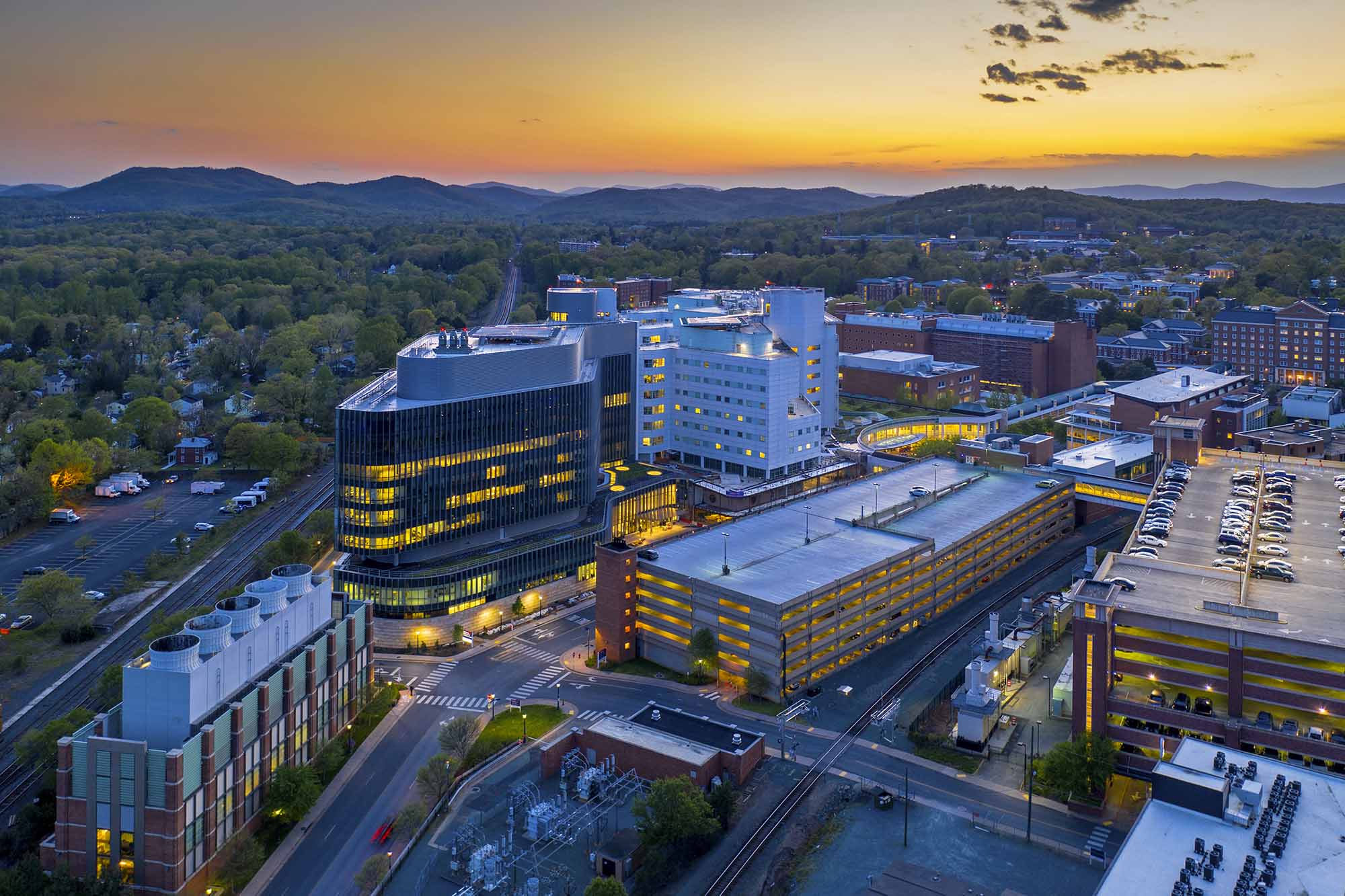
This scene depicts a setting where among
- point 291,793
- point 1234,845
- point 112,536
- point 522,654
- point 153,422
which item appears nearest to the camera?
point 1234,845

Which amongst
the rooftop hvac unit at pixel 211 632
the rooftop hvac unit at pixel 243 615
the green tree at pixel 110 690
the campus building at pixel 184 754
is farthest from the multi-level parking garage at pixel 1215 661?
the green tree at pixel 110 690

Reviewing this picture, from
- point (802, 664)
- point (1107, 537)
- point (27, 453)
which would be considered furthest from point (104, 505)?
point (1107, 537)

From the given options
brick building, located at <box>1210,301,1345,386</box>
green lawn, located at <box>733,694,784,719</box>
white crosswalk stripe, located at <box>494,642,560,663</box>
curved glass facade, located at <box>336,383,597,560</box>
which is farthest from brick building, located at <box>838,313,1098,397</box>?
green lawn, located at <box>733,694,784,719</box>

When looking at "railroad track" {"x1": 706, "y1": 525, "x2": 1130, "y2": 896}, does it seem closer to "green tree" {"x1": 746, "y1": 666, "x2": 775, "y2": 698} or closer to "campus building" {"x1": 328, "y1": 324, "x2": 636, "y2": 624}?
"green tree" {"x1": 746, "y1": 666, "x2": 775, "y2": 698}

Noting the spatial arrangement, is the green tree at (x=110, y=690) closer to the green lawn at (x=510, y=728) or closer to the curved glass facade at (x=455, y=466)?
the curved glass facade at (x=455, y=466)

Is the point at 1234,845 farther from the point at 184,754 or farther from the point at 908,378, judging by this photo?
the point at 908,378

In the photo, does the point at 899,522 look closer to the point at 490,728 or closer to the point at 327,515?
the point at 490,728

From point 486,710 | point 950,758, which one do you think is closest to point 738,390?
point 486,710
